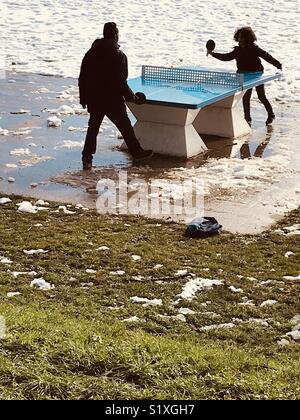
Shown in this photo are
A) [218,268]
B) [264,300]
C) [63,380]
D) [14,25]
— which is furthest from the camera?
[14,25]

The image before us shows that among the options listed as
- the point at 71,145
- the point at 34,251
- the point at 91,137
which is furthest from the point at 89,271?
the point at 71,145

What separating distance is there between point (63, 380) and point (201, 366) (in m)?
0.81

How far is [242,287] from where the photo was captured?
7.41 metres

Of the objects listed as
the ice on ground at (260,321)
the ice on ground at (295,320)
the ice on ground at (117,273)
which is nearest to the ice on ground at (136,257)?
the ice on ground at (117,273)

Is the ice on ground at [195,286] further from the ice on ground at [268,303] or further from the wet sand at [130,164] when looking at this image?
the wet sand at [130,164]

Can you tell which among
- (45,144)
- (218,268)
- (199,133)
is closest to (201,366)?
(218,268)

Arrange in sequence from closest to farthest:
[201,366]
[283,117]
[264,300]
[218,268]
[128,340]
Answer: [201,366] → [128,340] → [264,300] → [218,268] → [283,117]

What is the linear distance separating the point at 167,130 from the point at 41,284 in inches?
202

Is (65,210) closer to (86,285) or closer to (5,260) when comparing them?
(5,260)

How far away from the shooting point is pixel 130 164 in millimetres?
11609

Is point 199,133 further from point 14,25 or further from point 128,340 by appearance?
point 14,25

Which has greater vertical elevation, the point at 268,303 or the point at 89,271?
the point at 268,303

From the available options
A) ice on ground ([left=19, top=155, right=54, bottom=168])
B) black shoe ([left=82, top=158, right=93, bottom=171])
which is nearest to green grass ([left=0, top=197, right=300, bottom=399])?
black shoe ([left=82, top=158, right=93, bottom=171])

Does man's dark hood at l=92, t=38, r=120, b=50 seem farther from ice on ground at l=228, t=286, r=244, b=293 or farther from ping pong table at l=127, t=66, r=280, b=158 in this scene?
ice on ground at l=228, t=286, r=244, b=293
